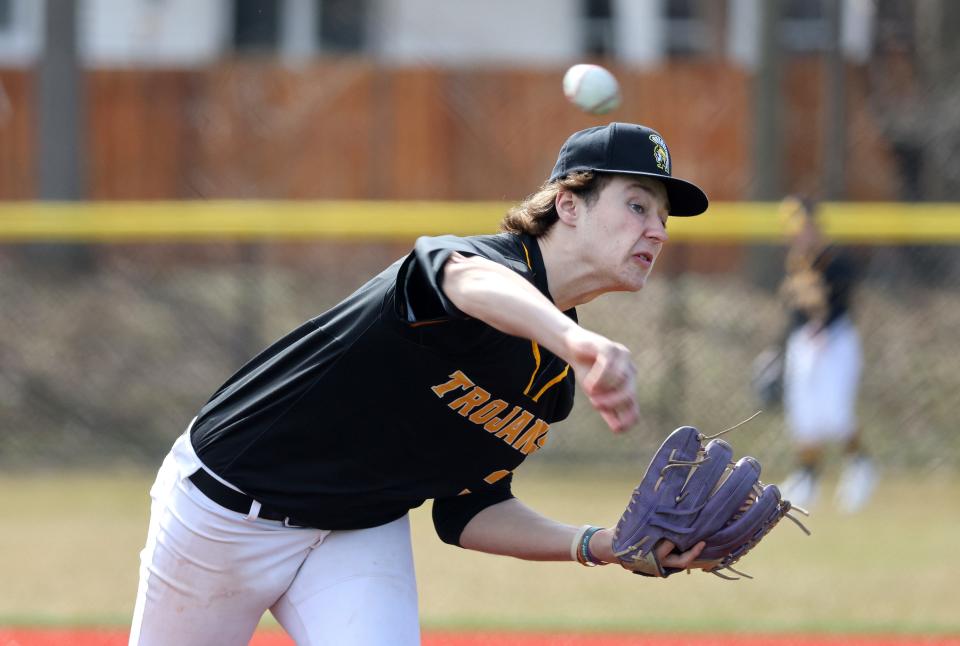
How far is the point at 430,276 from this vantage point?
241cm

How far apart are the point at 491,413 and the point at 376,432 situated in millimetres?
232

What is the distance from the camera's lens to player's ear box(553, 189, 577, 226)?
9.07 feet

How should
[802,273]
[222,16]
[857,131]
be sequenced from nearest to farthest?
[802,273] → [857,131] → [222,16]

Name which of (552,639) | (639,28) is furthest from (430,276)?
(639,28)

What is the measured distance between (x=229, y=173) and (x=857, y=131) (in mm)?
5715

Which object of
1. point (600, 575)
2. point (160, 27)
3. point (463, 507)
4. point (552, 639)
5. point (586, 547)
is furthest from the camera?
point (160, 27)

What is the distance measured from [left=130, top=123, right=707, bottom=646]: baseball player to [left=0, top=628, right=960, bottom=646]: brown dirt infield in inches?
85.5

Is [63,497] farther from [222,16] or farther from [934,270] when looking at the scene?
[222,16]

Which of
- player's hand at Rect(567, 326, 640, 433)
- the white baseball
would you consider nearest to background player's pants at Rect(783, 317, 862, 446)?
the white baseball

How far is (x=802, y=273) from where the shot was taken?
833cm

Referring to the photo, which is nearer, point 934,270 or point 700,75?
point 934,270

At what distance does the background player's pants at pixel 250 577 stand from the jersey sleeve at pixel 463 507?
231mm

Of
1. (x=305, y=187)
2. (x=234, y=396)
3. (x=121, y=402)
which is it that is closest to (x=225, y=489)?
(x=234, y=396)

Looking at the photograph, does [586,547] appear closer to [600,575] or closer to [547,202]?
[547,202]
